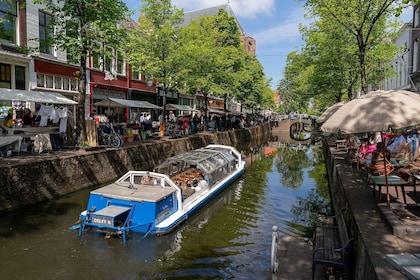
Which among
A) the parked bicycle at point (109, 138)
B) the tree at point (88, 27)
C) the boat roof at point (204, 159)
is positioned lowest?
the boat roof at point (204, 159)

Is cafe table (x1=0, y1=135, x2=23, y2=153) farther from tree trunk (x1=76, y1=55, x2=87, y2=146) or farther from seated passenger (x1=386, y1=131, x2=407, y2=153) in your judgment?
seated passenger (x1=386, y1=131, x2=407, y2=153)

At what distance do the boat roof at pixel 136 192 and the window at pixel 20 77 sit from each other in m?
13.2

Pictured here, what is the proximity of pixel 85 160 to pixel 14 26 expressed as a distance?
10.7 metres

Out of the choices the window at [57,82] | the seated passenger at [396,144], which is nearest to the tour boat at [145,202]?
the seated passenger at [396,144]

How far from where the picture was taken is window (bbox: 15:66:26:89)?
65.5ft

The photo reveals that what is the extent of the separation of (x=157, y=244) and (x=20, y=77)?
52.0 feet

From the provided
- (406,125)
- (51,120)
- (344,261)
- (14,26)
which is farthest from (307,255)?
(14,26)

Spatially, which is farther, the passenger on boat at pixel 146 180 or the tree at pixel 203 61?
the tree at pixel 203 61

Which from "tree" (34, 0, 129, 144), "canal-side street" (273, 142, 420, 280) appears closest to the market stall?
"tree" (34, 0, 129, 144)

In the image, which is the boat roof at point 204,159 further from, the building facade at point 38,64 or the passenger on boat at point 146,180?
the building facade at point 38,64

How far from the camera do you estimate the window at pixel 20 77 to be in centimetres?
1995

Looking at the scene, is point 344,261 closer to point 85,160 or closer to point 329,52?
point 85,160

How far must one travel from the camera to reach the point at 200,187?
1257cm

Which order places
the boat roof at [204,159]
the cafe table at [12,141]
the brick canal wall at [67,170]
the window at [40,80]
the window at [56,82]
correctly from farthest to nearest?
the window at [56,82], the window at [40,80], the boat roof at [204,159], the cafe table at [12,141], the brick canal wall at [67,170]
